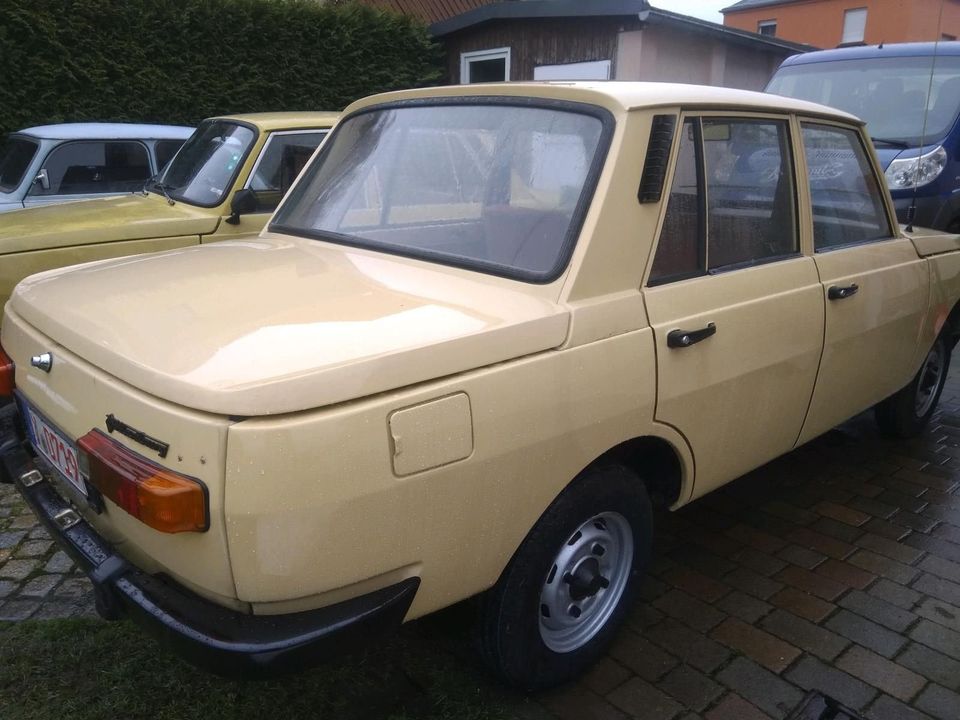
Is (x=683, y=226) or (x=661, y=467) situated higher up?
(x=683, y=226)

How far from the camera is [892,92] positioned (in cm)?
754

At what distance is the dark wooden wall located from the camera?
1170 cm

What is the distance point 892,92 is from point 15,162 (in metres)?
8.10

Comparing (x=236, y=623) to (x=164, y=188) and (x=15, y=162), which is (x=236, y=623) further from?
(x=15, y=162)

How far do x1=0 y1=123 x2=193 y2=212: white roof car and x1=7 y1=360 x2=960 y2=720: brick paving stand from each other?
4.20m

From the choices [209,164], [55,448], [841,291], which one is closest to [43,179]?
[209,164]

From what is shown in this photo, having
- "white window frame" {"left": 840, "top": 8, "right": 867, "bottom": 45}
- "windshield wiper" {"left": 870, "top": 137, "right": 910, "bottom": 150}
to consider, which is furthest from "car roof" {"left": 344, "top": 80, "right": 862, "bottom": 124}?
"white window frame" {"left": 840, "top": 8, "right": 867, "bottom": 45}

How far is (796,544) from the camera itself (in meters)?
3.62

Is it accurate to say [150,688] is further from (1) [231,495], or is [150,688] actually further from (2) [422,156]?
(2) [422,156]

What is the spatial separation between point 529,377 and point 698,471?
1.00 metres

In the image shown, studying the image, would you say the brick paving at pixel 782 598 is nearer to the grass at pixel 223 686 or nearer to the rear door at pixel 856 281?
the grass at pixel 223 686

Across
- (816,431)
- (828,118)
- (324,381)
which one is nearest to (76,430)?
(324,381)

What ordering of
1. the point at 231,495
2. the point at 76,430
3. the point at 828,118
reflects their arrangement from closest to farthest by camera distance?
the point at 231,495, the point at 76,430, the point at 828,118

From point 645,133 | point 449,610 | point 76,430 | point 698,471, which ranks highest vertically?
point 645,133
